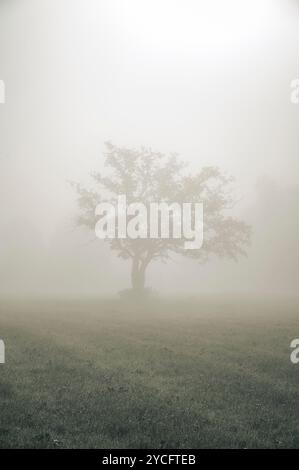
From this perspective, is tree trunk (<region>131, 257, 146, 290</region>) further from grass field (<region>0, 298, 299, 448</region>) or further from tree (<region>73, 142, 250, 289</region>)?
grass field (<region>0, 298, 299, 448</region>)

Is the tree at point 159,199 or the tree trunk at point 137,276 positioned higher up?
the tree at point 159,199

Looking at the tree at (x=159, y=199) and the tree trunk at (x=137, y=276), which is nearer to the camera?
the tree at (x=159, y=199)

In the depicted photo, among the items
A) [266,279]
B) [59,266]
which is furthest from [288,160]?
[59,266]

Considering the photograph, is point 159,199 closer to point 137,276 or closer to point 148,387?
point 137,276

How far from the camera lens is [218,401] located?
16469 mm

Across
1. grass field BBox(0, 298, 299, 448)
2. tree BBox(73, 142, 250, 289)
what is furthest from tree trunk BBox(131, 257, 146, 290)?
grass field BBox(0, 298, 299, 448)

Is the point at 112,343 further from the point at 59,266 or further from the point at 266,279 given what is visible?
the point at 59,266

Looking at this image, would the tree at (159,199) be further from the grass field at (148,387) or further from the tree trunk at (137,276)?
the grass field at (148,387)

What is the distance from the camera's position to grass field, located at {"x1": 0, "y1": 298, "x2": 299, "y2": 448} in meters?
13.5

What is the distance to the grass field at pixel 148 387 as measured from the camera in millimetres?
13469

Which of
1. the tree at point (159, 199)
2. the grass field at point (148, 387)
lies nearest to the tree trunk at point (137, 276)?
the tree at point (159, 199)

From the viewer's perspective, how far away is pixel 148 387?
59.0 feet

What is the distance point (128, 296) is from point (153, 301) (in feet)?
10.5

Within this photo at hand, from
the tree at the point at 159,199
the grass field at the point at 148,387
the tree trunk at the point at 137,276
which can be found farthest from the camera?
the tree trunk at the point at 137,276
